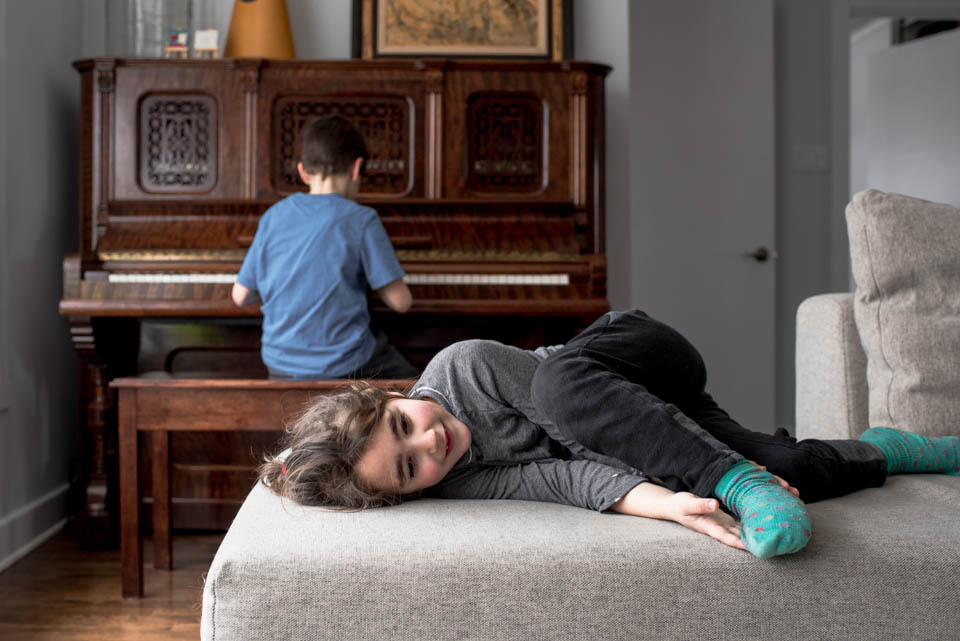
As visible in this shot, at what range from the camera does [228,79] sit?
2.79 meters

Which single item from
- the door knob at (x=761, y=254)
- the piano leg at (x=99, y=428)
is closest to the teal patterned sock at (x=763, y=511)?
the piano leg at (x=99, y=428)

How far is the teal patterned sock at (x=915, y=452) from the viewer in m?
1.50

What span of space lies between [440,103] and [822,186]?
7.66 feet

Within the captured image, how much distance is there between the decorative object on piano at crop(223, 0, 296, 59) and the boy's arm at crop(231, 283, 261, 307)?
0.91 m

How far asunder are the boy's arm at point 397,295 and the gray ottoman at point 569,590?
129cm

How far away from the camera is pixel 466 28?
2.99 meters

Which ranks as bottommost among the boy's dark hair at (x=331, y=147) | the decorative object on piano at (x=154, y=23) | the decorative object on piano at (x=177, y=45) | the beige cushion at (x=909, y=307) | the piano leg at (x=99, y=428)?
the piano leg at (x=99, y=428)

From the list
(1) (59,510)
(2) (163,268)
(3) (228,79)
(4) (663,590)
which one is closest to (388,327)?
(2) (163,268)

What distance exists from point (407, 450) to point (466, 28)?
2060mm

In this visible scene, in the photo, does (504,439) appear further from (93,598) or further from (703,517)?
Result: (93,598)

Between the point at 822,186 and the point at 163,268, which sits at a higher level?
the point at 822,186

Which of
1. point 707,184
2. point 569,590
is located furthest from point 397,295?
point 707,184

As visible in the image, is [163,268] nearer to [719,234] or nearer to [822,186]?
[719,234]

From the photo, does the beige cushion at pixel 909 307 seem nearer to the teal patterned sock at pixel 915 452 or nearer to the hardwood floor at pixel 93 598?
the teal patterned sock at pixel 915 452
